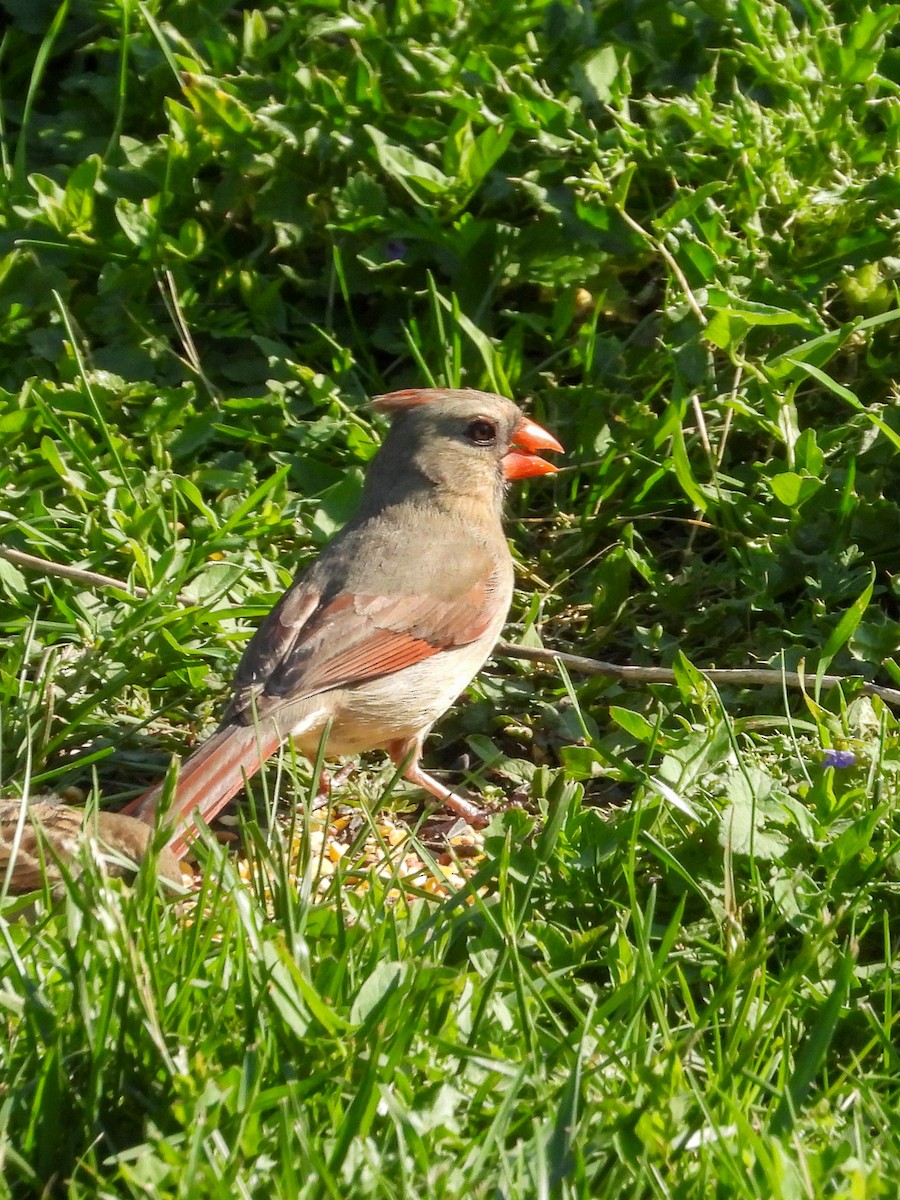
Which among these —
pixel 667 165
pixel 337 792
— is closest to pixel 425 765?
pixel 337 792

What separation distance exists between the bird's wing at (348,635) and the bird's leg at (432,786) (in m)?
0.19

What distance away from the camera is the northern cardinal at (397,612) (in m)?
3.62

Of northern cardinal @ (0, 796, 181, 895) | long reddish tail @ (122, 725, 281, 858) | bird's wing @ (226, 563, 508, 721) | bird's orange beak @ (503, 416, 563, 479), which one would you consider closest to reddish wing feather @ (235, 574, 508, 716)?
bird's wing @ (226, 563, 508, 721)

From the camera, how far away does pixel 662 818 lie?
10.1ft

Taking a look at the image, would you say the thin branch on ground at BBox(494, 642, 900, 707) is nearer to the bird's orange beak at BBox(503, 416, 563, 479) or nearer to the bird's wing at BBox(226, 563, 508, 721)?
the bird's wing at BBox(226, 563, 508, 721)

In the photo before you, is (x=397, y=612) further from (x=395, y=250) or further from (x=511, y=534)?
(x=395, y=250)

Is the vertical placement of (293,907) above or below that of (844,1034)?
above

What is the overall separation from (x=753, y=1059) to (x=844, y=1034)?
269 mm

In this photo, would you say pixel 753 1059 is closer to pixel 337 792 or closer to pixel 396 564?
pixel 337 792

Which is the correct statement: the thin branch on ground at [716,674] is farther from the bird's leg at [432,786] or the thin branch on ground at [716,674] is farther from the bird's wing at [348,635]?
the bird's leg at [432,786]

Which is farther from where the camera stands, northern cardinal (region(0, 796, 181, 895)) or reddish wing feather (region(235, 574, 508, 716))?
reddish wing feather (region(235, 574, 508, 716))

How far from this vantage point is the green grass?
2.36 metres

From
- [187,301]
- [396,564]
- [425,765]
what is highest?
[187,301]

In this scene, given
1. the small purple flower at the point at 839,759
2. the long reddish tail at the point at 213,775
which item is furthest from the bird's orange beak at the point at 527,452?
the small purple flower at the point at 839,759
